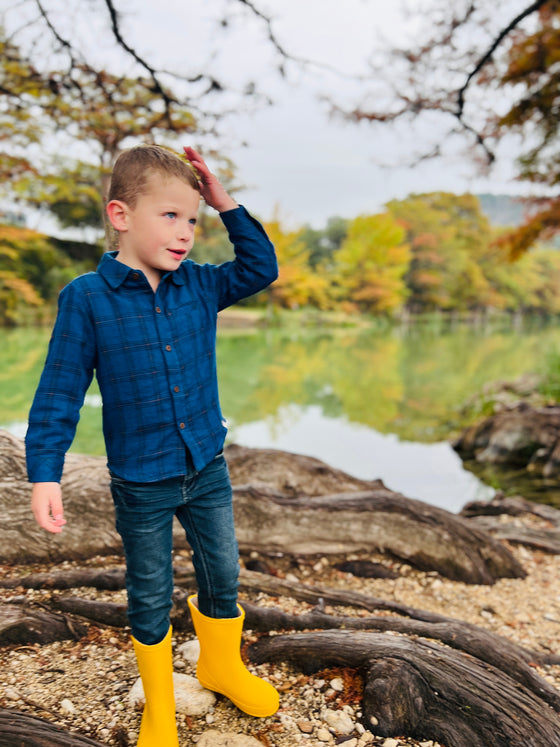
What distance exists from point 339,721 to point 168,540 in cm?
67

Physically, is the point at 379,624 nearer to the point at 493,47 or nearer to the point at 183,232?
the point at 183,232

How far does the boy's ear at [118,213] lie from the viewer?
4.19ft

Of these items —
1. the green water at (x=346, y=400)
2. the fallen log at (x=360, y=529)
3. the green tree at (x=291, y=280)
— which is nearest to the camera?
the fallen log at (x=360, y=529)

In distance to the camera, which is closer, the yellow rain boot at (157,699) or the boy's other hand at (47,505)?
the boy's other hand at (47,505)

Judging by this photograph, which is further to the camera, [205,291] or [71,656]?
[71,656]

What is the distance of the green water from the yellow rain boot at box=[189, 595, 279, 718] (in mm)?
3641

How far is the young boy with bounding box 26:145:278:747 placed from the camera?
4.08 feet

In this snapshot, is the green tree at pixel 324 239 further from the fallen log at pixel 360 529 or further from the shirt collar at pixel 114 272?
the shirt collar at pixel 114 272

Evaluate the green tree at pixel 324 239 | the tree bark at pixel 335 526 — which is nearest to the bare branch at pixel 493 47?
the tree bark at pixel 335 526

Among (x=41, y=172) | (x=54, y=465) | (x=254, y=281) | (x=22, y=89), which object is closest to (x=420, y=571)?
(x=254, y=281)

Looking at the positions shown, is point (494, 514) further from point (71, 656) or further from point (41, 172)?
point (41, 172)

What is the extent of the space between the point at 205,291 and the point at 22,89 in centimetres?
520

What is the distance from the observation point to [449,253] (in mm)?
35000

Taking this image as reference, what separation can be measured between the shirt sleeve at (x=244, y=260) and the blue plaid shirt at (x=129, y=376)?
14 centimetres
